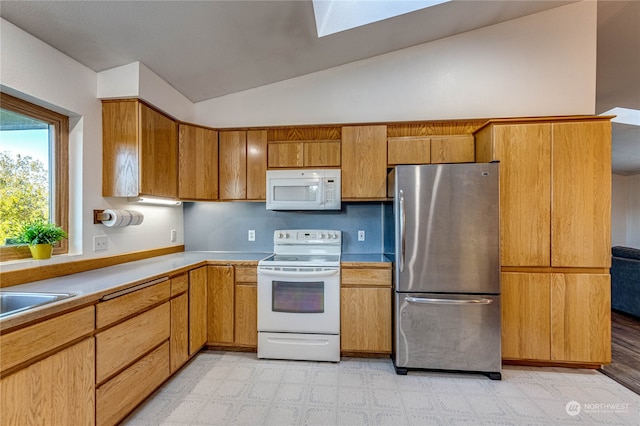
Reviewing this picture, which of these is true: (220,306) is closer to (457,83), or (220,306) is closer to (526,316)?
(526,316)

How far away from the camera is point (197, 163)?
2.77 metres

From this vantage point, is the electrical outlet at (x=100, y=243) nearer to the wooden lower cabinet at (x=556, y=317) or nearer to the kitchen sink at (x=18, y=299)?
the kitchen sink at (x=18, y=299)

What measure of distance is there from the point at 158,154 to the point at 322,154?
1431 millimetres

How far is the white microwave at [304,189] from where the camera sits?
2746 millimetres

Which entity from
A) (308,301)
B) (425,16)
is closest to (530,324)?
(308,301)

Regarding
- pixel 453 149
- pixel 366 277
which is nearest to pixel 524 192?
pixel 453 149

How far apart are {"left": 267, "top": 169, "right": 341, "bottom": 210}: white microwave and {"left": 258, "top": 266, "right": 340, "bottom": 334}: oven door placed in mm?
631

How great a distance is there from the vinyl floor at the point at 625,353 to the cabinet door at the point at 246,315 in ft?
9.34

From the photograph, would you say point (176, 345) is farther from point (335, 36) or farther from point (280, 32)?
point (335, 36)

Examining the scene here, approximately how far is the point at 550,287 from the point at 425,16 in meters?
2.45

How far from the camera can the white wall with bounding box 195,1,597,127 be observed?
2727 mm

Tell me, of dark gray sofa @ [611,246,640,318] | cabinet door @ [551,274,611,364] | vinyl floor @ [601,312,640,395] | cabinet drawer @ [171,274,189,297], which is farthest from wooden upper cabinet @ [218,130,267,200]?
dark gray sofa @ [611,246,640,318]

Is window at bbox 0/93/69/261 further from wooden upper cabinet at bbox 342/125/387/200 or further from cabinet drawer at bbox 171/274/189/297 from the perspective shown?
wooden upper cabinet at bbox 342/125/387/200

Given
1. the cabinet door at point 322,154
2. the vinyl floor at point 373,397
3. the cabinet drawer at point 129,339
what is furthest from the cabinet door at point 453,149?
the cabinet drawer at point 129,339
